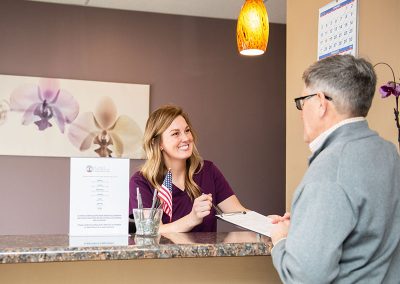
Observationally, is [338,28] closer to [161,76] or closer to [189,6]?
[189,6]

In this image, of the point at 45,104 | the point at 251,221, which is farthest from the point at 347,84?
the point at 45,104

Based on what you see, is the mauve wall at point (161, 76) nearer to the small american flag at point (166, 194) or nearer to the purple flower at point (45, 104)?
the purple flower at point (45, 104)

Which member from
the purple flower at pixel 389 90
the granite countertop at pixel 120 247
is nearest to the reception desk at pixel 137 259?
the granite countertop at pixel 120 247

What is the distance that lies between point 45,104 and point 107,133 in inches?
22.0

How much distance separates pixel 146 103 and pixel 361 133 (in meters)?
3.53

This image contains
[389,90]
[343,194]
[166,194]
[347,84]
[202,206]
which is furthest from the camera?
[166,194]

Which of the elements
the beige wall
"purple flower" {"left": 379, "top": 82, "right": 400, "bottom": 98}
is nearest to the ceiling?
the beige wall

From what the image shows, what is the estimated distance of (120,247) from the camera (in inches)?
56.0

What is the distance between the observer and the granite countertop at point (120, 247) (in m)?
1.37

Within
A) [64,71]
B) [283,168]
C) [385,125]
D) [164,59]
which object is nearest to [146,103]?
[164,59]

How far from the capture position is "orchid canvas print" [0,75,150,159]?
14.5 feet

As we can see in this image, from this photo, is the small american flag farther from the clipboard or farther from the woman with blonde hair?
the clipboard

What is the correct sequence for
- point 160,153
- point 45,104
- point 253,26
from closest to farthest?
point 160,153, point 253,26, point 45,104

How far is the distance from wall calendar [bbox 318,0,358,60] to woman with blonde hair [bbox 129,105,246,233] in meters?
0.71
